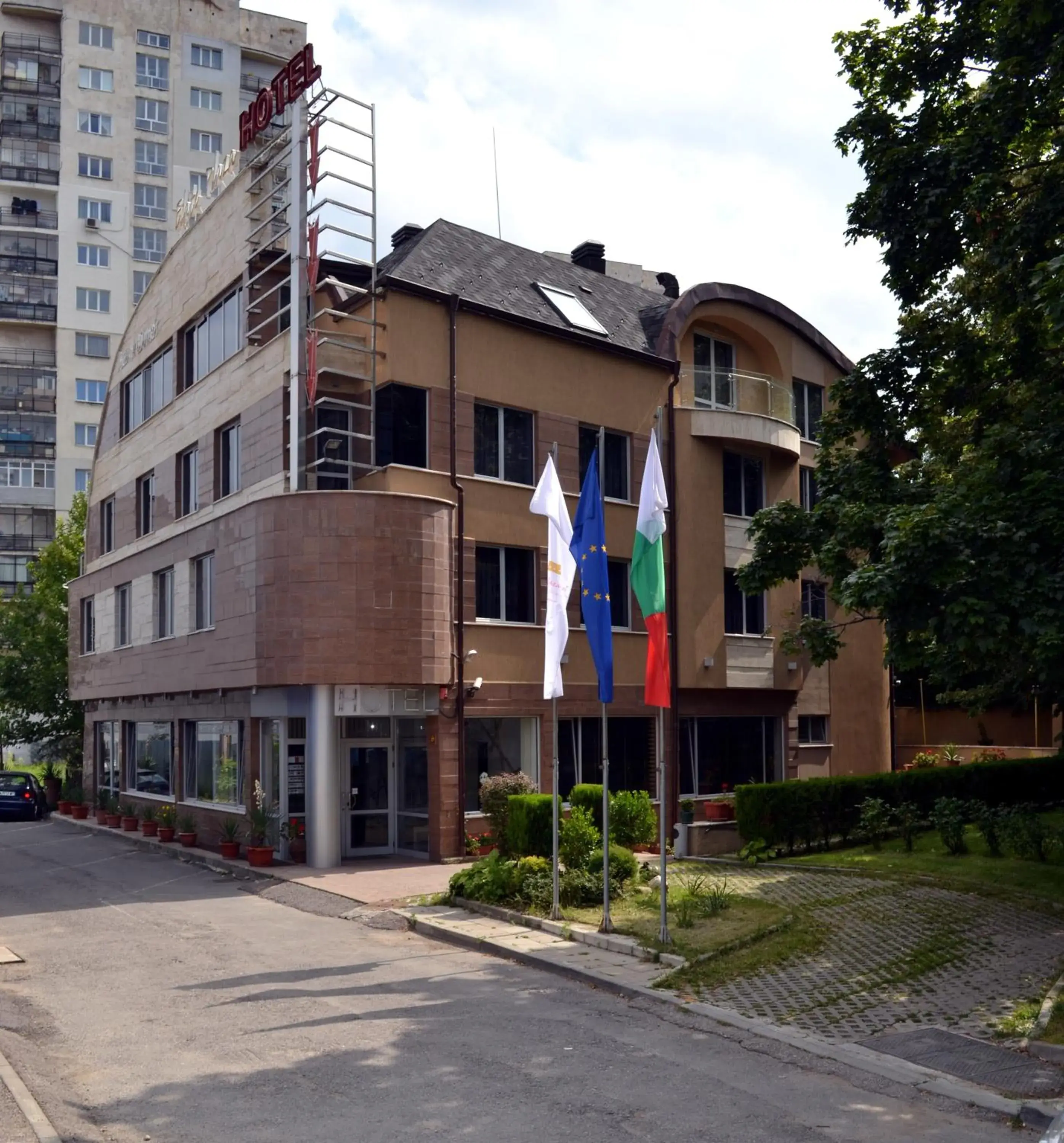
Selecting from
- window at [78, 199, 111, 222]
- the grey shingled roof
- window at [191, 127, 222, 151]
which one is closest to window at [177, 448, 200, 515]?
the grey shingled roof

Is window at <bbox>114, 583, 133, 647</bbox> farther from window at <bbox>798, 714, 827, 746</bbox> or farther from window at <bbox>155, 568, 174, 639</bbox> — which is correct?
window at <bbox>798, 714, 827, 746</bbox>

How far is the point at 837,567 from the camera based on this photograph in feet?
52.0

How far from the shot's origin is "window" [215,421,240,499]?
86.1 ft

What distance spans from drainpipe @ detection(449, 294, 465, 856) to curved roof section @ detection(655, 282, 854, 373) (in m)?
5.78

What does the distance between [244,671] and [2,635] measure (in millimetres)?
21604

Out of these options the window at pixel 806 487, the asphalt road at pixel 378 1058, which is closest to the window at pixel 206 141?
the window at pixel 806 487

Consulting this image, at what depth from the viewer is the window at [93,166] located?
64.0 metres

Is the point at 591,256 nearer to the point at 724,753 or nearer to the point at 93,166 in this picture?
the point at 724,753

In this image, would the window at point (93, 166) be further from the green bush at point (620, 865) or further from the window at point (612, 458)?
the green bush at point (620, 865)

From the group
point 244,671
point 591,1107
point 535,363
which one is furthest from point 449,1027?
point 535,363

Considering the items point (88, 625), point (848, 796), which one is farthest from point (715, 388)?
point (88, 625)

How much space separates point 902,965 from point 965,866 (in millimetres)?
6254

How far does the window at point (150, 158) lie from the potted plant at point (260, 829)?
166 ft

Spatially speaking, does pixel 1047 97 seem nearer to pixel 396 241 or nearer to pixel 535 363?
pixel 535 363
